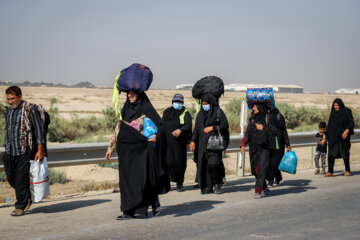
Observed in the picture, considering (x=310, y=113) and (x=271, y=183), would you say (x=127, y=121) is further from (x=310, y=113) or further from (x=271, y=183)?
(x=310, y=113)

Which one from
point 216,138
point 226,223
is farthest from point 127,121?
point 216,138

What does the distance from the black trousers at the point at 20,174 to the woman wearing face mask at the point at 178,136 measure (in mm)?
3245

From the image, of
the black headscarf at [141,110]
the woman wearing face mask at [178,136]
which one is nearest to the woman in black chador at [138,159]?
the black headscarf at [141,110]

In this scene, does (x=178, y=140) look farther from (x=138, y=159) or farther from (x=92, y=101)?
(x=92, y=101)

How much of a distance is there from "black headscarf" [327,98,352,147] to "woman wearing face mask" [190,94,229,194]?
3.49 m

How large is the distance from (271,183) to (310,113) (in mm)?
23639

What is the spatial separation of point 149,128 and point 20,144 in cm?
191

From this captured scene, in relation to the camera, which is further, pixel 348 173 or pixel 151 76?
pixel 348 173

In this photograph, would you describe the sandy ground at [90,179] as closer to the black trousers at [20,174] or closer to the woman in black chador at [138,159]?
the black trousers at [20,174]

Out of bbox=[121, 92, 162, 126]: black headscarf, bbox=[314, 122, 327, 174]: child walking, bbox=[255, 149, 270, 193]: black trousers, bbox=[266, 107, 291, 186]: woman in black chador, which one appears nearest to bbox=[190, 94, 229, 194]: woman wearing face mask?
bbox=[255, 149, 270, 193]: black trousers

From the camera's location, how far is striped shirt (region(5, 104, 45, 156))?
8000 mm

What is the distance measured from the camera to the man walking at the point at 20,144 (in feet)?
26.3

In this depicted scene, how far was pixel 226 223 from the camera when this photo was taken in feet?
24.1

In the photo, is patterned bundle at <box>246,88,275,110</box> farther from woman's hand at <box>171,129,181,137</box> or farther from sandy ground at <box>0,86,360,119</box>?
sandy ground at <box>0,86,360,119</box>
